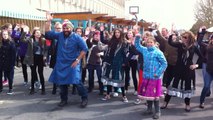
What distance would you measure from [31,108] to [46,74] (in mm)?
5733

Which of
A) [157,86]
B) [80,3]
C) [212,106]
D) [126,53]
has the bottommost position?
[212,106]

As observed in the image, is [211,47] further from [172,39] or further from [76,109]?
[76,109]

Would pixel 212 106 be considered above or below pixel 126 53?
below

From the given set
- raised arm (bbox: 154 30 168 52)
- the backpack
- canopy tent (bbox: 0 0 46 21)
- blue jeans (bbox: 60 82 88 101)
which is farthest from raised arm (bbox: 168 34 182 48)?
canopy tent (bbox: 0 0 46 21)

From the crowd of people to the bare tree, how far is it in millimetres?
40869

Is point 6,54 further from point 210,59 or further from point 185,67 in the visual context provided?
point 210,59

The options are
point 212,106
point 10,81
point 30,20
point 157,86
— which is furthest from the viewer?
point 30,20

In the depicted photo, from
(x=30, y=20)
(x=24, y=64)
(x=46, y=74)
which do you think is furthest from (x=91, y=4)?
(x=24, y=64)

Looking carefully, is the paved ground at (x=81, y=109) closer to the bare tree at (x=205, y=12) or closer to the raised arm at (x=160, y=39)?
the raised arm at (x=160, y=39)

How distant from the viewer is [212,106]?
27.1ft

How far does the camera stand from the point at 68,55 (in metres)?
7.54

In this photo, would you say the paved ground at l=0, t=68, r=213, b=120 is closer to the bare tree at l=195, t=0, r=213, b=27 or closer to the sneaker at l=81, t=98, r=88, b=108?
the sneaker at l=81, t=98, r=88, b=108

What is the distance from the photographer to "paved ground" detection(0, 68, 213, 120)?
697cm

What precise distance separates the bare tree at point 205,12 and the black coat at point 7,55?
1650 inches
